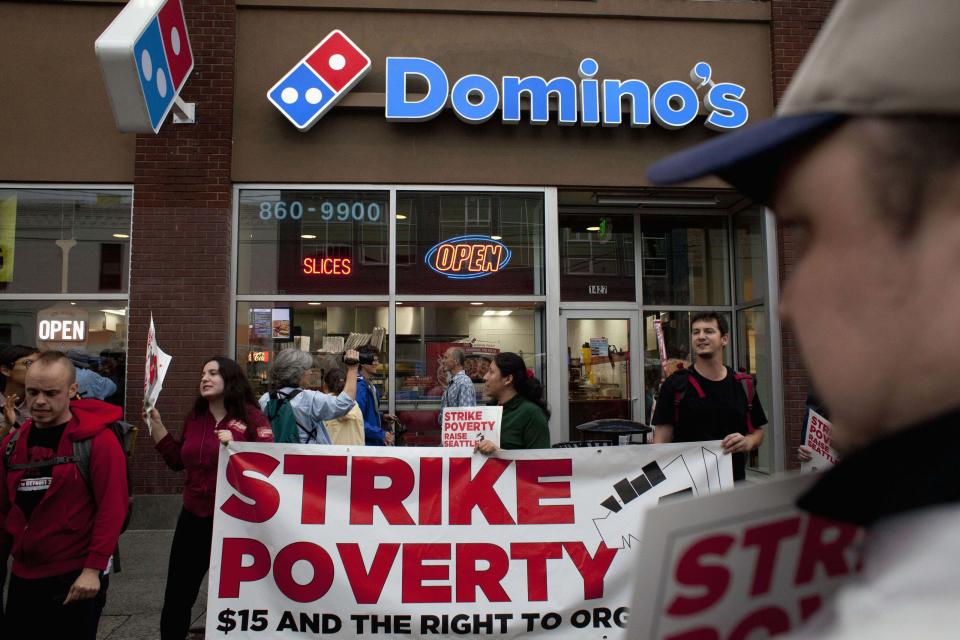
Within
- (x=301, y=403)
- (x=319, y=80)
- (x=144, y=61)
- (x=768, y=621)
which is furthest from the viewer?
(x=319, y=80)

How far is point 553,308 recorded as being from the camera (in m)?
9.87

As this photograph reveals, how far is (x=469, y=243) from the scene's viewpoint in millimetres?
9875

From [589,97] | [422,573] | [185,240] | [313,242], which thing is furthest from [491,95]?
[422,573]

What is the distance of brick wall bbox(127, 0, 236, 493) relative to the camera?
30.2ft

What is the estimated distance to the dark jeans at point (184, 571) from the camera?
Result: 4969 mm

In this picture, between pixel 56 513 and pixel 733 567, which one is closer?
pixel 733 567

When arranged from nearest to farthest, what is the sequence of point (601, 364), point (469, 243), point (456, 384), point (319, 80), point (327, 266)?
1. point (456, 384)
2. point (319, 80)
3. point (327, 266)
4. point (469, 243)
5. point (601, 364)

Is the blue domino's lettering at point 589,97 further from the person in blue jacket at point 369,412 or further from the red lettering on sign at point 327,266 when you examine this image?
the person in blue jacket at point 369,412

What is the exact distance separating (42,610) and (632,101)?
26.9 ft

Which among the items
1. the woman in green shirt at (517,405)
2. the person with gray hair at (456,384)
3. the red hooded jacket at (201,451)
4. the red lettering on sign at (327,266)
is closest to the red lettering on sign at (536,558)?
the woman in green shirt at (517,405)

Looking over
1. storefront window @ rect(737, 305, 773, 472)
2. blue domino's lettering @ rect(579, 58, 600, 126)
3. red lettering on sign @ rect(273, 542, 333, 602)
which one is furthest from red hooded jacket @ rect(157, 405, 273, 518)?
storefront window @ rect(737, 305, 773, 472)

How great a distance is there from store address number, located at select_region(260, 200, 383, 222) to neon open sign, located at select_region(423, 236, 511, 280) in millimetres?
877

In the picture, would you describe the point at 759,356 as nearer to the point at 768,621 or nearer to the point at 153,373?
the point at 153,373

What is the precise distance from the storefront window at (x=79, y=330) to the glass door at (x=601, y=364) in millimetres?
5727
